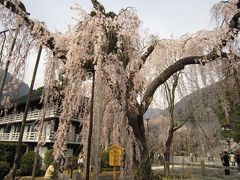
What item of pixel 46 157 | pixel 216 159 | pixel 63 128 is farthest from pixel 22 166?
pixel 216 159

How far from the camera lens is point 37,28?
691 cm

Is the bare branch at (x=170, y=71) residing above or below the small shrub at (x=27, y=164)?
above

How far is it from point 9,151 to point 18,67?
12595 millimetres

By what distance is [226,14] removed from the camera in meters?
8.04

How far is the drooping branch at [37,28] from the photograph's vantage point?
6.37m

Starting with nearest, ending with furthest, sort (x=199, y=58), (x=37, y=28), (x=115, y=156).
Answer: (x=115, y=156)
(x=37, y=28)
(x=199, y=58)

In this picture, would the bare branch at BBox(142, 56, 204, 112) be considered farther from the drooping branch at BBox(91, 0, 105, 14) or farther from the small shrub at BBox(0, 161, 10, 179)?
the small shrub at BBox(0, 161, 10, 179)

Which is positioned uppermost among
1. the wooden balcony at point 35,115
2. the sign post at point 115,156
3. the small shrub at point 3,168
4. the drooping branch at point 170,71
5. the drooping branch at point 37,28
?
the wooden balcony at point 35,115

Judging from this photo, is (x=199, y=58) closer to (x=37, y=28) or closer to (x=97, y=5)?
(x=97, y=5)

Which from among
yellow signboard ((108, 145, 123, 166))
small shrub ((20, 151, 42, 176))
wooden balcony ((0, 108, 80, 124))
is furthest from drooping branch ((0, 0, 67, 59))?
small shrub ((20, 151, 42, 176))

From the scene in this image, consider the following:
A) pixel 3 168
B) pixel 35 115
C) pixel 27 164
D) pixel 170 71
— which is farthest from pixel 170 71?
pixel 35 115

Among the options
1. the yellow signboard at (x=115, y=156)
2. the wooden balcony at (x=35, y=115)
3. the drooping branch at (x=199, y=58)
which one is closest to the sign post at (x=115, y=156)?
the yellow signboard at (x=115, y=156)

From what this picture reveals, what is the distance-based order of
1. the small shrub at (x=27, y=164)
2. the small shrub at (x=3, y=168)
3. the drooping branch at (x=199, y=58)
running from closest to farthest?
the drooping branch at (x=199, y=58), the small shrub at (x=3, y=168), the small shrub at (x=27, y=164)

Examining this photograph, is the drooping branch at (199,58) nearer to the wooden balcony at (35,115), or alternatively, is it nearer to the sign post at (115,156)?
the sign post at (115,156)
